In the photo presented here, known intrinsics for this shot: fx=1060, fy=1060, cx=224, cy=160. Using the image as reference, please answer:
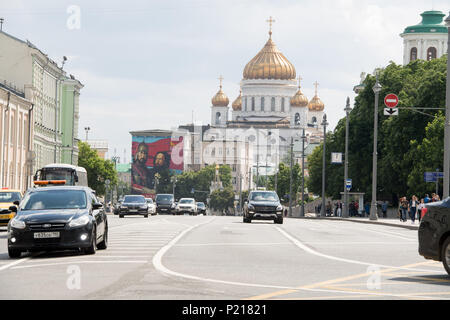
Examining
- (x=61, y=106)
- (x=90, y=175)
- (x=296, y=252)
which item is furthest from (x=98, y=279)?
(x=90, y=175)

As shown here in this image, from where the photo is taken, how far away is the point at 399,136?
75.6m

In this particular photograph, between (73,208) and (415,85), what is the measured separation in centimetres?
6280

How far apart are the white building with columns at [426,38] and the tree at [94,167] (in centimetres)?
4628

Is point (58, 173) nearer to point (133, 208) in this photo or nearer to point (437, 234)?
point (133, 208)

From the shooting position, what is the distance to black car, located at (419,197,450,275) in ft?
54.5

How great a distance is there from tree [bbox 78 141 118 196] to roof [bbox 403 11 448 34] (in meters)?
48.1

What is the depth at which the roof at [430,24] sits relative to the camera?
146m

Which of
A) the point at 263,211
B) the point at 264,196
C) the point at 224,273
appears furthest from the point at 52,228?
the point at 264,196

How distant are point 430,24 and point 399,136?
75.2 metres

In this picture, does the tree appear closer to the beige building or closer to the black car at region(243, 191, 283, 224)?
the beige building

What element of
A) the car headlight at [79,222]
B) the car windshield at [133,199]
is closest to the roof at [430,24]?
the car windshield at [133,199]

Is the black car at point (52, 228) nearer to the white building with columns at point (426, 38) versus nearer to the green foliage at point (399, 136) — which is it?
the green foliage at point (399, 136)

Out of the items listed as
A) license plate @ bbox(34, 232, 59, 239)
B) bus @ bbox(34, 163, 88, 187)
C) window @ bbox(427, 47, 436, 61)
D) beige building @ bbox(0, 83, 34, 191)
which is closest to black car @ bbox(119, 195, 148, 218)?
bus @ bbox(34, 163, 88, 187)

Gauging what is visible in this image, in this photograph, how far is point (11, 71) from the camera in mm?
86875
